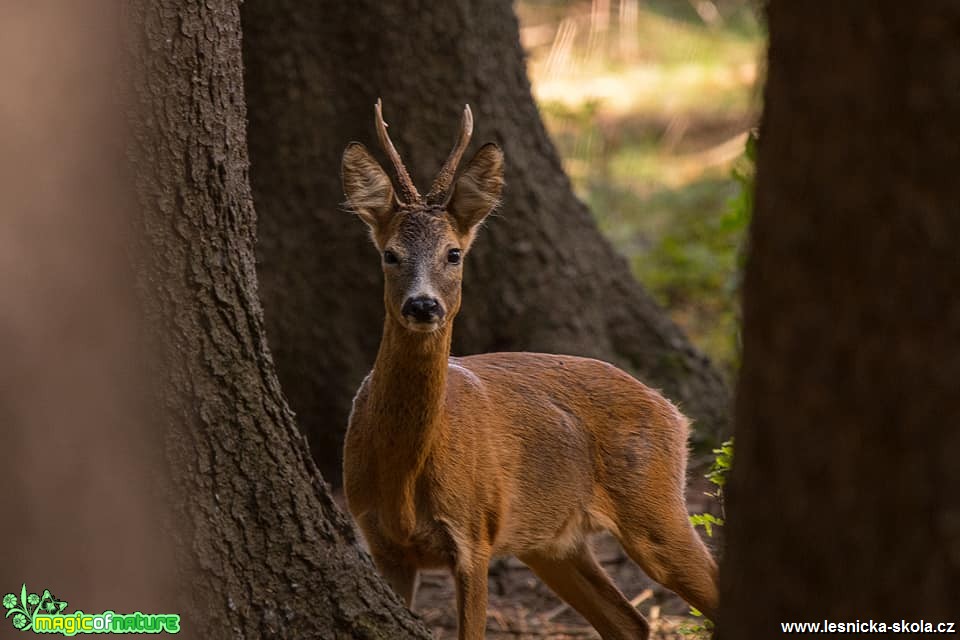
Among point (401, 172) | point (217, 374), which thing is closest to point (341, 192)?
point (401, 172)

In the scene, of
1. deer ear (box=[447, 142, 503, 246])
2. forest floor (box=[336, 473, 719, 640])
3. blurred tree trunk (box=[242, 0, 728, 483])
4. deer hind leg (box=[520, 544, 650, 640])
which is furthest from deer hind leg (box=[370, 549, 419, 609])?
blurred tree trunk (box=[242, 0, 728, 483])

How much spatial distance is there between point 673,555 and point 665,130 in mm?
8668

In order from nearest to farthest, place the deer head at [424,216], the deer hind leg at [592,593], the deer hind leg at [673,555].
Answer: the deer head at [424,216] → the deer hind leg at [673,555] → the deer hind leg at [592,593]

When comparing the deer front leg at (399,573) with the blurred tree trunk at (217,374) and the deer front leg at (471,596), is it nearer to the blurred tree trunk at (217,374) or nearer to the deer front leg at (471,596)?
the deer front leg at (471,596)

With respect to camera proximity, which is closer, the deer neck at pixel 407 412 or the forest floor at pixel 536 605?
the deer neck at pixel 407 412

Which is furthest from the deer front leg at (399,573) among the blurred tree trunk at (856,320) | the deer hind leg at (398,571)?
the blurred tree trunk at (856,320)

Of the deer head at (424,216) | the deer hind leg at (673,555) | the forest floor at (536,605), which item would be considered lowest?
the forest floor at (536,605)

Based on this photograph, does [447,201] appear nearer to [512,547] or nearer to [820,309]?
[512,547]

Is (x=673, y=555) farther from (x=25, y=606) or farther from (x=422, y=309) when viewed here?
(x=25, y=606)

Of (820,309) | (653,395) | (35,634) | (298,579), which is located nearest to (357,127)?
(653,395)

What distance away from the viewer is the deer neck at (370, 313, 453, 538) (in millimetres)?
4754

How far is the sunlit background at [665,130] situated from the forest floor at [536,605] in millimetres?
2312

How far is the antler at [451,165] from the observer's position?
185 inches

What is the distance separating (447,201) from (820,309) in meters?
2.94
